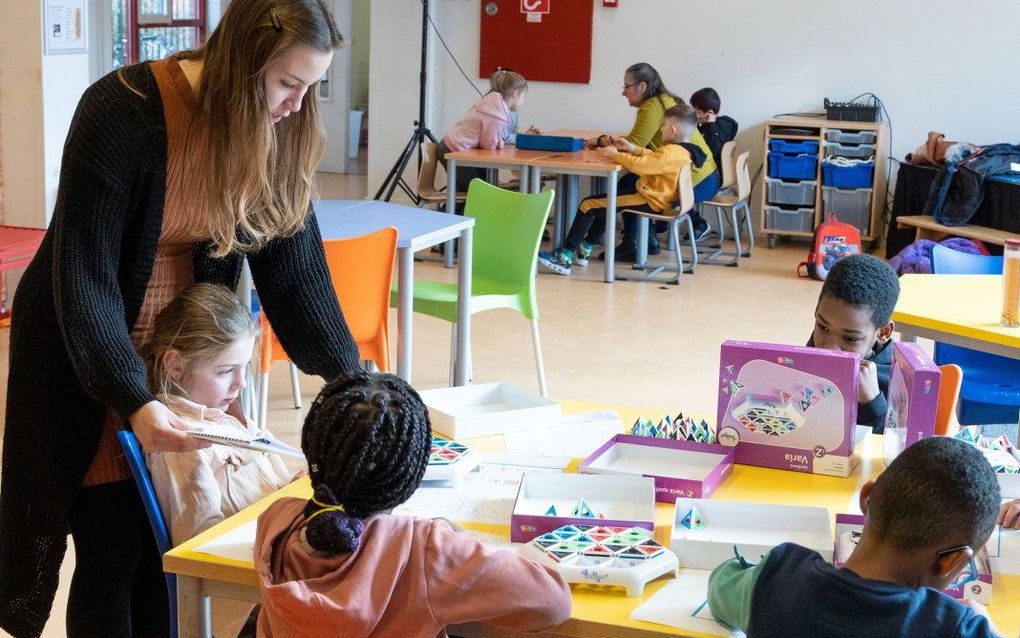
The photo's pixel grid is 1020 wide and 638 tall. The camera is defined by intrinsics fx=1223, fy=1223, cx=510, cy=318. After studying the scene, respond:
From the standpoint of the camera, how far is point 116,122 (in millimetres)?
1773

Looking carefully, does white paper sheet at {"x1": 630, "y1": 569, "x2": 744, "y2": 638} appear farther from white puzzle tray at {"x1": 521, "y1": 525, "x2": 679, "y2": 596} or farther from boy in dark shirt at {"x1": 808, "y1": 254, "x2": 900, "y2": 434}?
boy in dark shirt at {"x1": 808, "y1": 254, "x2": 900, "y2": 434}

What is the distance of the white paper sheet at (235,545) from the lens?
1646 millimetres

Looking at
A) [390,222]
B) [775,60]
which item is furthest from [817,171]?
[390,222]

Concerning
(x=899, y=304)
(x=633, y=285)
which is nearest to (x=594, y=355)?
(x=633, y=285)

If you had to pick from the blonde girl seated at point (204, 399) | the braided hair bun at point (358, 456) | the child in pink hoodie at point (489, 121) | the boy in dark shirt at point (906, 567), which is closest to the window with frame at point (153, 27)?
the child in pink hoodie at point (489, 121)

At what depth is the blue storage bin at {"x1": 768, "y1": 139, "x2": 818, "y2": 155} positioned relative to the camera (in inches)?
310

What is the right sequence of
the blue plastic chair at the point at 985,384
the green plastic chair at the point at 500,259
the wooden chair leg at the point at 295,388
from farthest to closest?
the wooden chair leg at the point at 295,388
the green plastic chair at the point at 500,259
the blue plastic chair at the point at 985,384

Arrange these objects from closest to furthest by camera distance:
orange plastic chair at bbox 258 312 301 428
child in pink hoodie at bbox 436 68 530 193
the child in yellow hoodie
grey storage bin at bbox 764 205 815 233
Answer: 1. orange plastic chair at bbox 258 312 301 428
2. the child in yellow hoodie
3. child in pink hoodie at bbox 436 68 530 193
4. grey storage bin at bbox 764 205 815 233

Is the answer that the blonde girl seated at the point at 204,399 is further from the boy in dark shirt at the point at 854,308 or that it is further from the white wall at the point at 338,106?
the white wall at the point at 338,106

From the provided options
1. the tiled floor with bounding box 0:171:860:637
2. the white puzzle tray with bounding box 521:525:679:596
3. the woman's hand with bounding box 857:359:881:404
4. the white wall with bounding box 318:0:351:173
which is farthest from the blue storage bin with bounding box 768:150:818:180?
the white puzzle tray with bounding box 521:525:679:596

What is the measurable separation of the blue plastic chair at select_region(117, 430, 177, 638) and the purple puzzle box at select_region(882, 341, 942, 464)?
1.14m

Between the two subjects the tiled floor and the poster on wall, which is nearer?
the tiled floor

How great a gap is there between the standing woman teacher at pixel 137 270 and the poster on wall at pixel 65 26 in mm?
3559

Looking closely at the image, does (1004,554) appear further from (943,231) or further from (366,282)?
(943,231)
